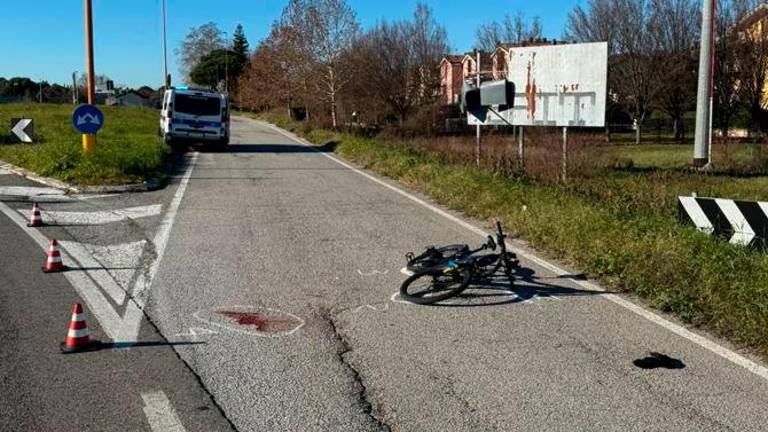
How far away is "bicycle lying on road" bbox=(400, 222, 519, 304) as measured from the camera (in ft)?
23.0

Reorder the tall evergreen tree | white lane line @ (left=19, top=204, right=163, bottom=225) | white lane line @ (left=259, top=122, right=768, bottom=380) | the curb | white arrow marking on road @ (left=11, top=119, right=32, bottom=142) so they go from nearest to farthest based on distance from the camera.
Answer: white lane line @ (left=259, top=122, right=768, bottom=380), white lane line @ (left=19, top=204, right=163, bottom=225), the curb, white arrow marking on road @ (left=11, top=119, right=32, bottom=142), the tall evergreen tree

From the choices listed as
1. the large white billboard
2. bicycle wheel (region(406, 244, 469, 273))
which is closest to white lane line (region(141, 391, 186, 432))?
bicycle wheel (region(406, 244, 469, 273))

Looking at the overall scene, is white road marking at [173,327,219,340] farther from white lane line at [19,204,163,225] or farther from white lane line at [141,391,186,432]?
white lane line at [19,204,163,225]

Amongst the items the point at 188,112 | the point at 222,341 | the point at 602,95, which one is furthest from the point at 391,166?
the point at 222,341

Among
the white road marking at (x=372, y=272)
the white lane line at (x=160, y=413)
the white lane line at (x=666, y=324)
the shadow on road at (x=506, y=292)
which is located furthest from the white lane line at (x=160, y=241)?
the shadow on road at (x=506, y=292)

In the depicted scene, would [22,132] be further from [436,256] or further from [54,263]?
[436,256]

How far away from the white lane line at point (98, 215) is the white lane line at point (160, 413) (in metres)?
7.54

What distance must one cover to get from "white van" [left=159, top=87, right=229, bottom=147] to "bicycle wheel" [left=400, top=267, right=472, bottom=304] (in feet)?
70.1

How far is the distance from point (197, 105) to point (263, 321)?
22.6m

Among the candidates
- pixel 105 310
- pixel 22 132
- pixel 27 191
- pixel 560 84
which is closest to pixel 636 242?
pixel 105 310

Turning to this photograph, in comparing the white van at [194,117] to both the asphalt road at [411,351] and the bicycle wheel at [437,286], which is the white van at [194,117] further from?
the bicycle wheel at [437,286]

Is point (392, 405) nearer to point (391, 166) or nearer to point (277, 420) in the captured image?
point (277, 420)

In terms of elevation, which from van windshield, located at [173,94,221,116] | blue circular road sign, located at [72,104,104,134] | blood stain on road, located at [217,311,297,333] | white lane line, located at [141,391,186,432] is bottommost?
white lane line, located at [141,391,186,432]

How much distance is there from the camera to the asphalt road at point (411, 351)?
4457 millimetres
